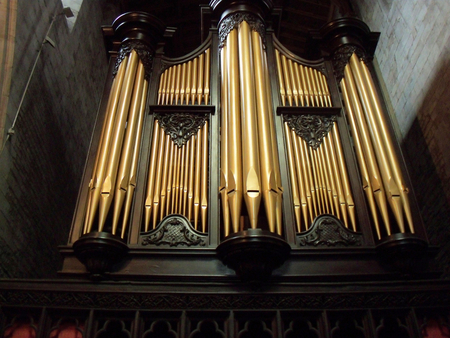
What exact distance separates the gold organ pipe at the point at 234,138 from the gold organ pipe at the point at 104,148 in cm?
144

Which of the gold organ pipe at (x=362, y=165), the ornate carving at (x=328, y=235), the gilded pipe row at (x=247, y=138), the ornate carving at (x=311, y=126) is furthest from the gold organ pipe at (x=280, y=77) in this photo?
the ornate carving at (x=328, y=235)

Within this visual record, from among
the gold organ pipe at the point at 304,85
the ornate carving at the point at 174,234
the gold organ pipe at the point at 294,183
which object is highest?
the gold organ pipe at the point at 304,85

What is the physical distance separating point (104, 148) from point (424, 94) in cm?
487

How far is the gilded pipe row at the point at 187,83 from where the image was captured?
6.64 metres

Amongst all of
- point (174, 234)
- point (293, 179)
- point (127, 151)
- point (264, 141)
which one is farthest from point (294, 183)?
point (127, 151)

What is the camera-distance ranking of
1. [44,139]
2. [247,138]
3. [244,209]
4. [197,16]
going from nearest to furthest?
[244,209] → [247,138] → [44,139] → [197,16]

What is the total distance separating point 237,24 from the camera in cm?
724

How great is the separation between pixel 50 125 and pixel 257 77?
3167 millimetres

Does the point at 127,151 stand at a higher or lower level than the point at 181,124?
lower

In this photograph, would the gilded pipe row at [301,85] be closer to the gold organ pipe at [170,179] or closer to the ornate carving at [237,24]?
the ornate carving at [237,24]

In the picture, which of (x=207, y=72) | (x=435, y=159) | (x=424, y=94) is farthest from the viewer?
(x=424, y=94)

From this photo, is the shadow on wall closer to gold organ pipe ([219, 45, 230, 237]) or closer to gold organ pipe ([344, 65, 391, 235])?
gold organ pipe ([344, 65, 391, 235])

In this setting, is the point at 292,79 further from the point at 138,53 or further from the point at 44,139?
the point at 44,139

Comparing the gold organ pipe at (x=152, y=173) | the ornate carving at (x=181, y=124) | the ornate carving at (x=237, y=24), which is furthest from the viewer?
the ornate carving at (x=237, y=24)
